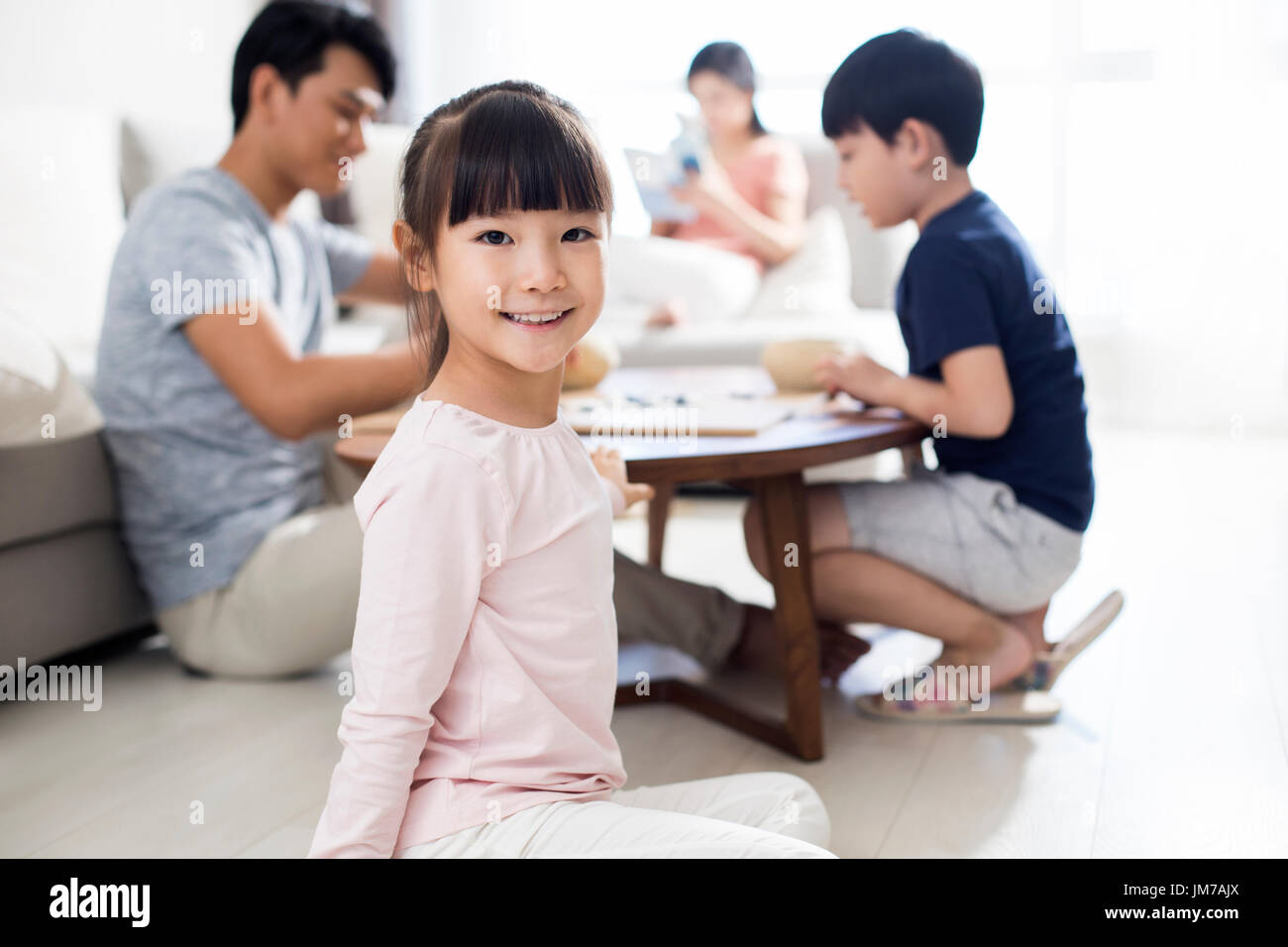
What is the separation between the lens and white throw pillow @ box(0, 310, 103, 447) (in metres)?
1.44

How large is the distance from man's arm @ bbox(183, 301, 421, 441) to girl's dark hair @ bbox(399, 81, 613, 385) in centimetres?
72

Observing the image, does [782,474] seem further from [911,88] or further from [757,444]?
[911,88]

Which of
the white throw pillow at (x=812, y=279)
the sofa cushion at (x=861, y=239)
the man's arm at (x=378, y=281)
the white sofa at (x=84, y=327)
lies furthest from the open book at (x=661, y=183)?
the sofa cushion at (x=861, y=239)

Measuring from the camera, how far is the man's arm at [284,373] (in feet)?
5.16

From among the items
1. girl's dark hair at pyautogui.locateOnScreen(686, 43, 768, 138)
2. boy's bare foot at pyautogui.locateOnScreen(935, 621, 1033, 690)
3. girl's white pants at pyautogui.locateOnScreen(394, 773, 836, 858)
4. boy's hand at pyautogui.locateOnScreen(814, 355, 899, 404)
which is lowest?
boy's bare foot at pyautogui.locateOnScreen(935, 621, 1033, 690)

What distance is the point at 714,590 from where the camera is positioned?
1711mm

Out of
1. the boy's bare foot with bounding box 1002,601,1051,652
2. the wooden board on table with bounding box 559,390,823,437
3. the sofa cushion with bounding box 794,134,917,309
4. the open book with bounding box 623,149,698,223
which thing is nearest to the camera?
the wooden board on table with bounding box 559,390,823,437

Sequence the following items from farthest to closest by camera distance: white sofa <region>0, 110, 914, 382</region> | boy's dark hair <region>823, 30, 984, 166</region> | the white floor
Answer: white sofa <region>0, 110, 914, 382</region> → boy's dark hair <region>823, 30, 984, 166</region> → the white floor

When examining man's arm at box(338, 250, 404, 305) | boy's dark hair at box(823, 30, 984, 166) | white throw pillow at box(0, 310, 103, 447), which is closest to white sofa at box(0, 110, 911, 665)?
white throw pillow at box(0, 310, 103, 447)

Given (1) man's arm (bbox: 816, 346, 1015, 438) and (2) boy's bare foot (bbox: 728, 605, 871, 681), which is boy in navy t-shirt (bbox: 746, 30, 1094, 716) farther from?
(2) boy's bare foot (bbox: 728, 605, 871, 681)

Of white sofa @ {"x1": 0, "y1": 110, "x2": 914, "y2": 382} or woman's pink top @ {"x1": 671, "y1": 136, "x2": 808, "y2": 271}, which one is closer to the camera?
white sofa @ {"x1": 0, "y1": 110, "x2": 914, "y2": 382}

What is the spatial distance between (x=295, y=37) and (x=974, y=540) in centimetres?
117

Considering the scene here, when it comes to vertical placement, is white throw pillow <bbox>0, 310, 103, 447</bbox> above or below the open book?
below

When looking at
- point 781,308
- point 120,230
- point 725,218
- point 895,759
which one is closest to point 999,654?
point 895,759
